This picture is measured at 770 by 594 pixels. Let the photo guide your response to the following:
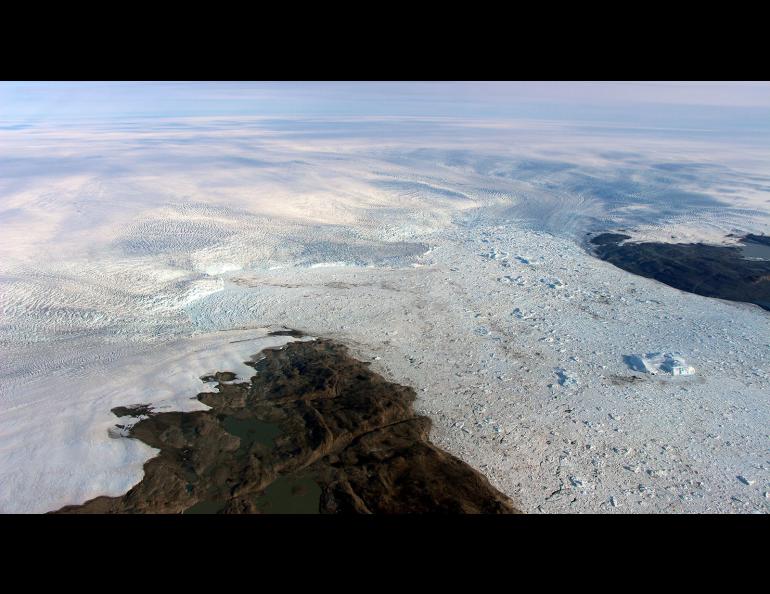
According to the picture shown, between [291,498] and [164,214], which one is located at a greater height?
[164,214]

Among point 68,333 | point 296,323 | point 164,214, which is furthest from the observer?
point 164,214

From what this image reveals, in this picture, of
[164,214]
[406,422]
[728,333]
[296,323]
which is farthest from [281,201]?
[728,333]

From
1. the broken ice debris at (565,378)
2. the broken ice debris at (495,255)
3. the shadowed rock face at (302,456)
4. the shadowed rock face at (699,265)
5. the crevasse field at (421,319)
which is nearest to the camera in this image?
the shadowed rock face at (302,456)

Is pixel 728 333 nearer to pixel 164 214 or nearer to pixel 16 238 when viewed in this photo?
pixel 164 214

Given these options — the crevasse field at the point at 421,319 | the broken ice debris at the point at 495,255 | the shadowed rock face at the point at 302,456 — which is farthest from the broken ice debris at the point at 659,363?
the broken ice debris at the point at 495,255

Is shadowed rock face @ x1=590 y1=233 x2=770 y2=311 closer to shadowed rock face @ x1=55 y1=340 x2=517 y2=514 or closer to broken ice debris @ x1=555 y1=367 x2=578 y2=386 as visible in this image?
broken ice debris @ x1=555 y1=367 x2=578 y2=386

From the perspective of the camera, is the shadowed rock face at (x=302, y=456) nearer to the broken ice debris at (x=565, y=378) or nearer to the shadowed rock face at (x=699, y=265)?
the broken ice debris at (x=565, y=378)

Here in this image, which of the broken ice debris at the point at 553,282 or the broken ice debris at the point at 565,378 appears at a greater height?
the broken ice debris at the point at 553,282
